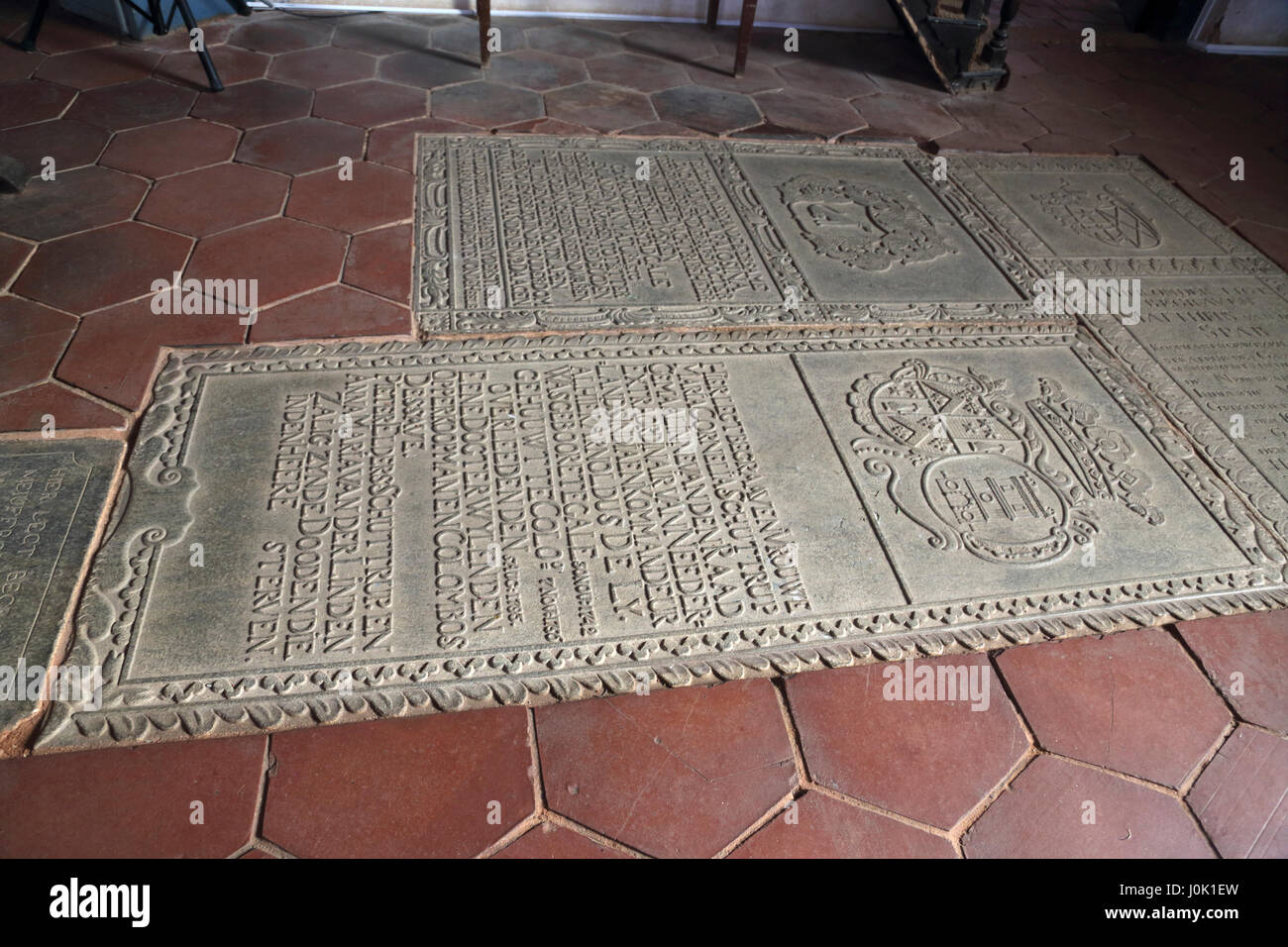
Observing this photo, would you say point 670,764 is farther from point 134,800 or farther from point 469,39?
point 469,39

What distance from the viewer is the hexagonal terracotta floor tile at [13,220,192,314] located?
2436 millimetres

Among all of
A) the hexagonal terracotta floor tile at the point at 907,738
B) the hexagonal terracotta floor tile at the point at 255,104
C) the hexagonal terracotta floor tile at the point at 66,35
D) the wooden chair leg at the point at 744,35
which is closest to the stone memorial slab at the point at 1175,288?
the hexagonal terracotta floor tile at the point at 907,738

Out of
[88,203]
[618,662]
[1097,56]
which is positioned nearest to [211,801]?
[618,662]

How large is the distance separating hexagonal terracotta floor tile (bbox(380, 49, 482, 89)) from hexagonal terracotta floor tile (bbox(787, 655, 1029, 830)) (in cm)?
330

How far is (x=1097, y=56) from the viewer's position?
505 cm

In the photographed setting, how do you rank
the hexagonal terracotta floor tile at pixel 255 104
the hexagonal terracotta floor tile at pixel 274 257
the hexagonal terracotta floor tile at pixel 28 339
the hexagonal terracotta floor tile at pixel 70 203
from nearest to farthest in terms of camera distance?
the hexagonal terracotta floor tile at pixel 28 339 < the hexagonal terracotta floor tile at pixel 274 257 < the hexagonal terracotta floor tile at pixel 70 203 < the hexagonal terracotta floor tile at pixel 255 104

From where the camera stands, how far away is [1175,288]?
3070 mm

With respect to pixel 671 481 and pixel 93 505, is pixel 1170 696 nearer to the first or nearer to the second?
pixel 671 481

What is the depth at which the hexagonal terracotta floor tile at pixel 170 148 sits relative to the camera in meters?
3.03

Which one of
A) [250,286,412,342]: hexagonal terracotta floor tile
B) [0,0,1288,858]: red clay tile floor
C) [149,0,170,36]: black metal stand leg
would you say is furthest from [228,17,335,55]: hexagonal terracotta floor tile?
[250,286,412,342]: hexagonal terracotta floor tile

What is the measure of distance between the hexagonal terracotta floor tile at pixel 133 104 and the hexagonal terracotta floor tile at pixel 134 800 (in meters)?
2.73

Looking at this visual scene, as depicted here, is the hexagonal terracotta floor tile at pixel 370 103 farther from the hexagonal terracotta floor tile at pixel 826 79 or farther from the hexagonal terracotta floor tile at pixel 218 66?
the hexagonal terracotta floor tile at pixel 826 79

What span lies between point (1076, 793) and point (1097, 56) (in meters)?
5.01

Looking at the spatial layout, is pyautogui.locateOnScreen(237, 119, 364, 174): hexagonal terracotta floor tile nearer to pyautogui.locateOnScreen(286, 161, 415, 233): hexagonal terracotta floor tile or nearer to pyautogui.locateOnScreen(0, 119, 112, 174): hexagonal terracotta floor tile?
pyautogui.locateOnScreen(286, 161, 415, 233): hexagonal terracotta floor tile
